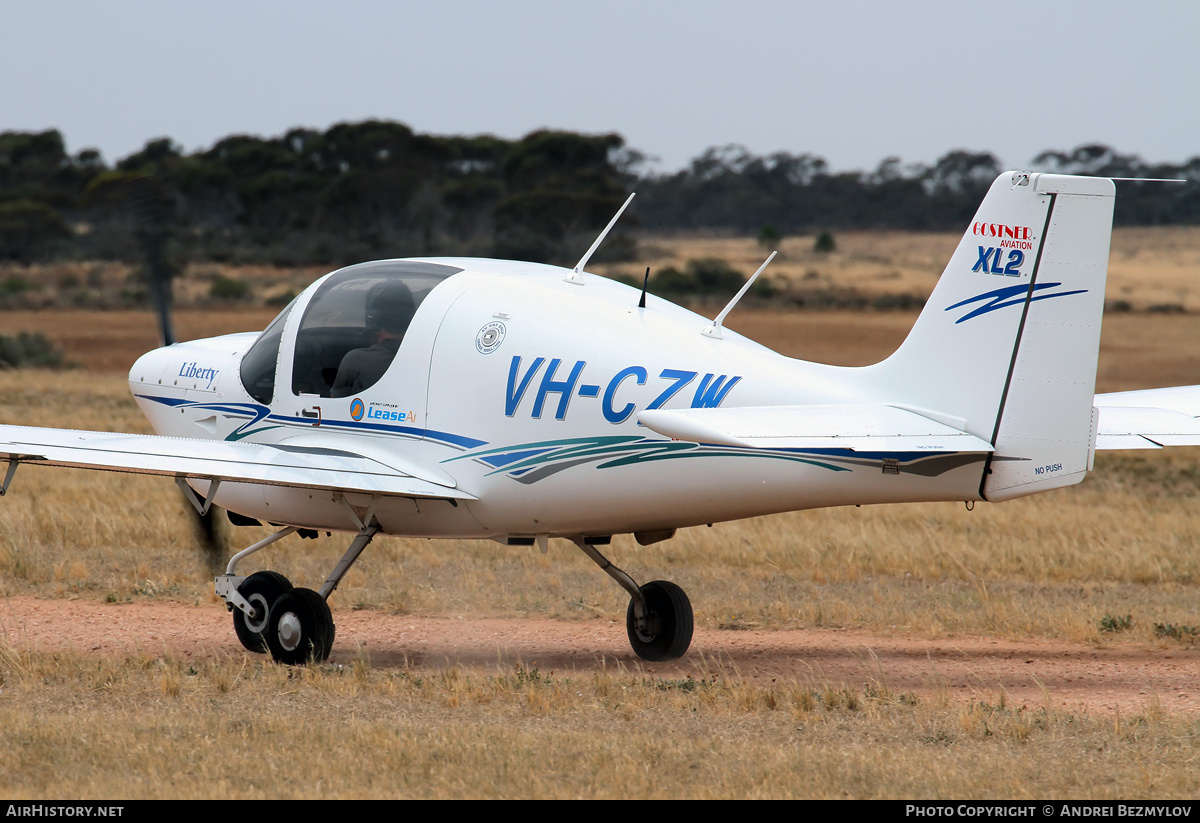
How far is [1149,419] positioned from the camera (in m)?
10.7

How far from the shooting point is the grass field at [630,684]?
7309 mm

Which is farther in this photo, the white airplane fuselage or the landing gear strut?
the landing gear strut

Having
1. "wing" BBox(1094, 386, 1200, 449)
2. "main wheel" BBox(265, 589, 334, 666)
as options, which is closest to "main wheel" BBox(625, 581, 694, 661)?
"main wheel" BBox(265, 589, 334, 666)

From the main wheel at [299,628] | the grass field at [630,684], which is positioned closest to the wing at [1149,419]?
the grass field at [630,684]

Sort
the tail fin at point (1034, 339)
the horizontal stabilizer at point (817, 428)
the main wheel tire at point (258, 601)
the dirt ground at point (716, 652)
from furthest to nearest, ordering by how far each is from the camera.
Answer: the main wheel tire at point (258, 601) → the dirt ground at point (716, 652) → the tail fin at point (1034, 339) → the horizontal stabilizer at point (817, 428)

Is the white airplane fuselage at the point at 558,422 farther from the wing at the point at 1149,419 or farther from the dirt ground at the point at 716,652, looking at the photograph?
the wing at the point at 1149,419

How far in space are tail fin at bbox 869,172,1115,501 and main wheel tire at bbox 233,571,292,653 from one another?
4.95m

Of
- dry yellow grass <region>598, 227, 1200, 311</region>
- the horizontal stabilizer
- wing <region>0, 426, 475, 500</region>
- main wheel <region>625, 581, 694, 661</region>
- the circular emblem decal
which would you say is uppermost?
the circular emblem decal

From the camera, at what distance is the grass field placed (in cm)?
731

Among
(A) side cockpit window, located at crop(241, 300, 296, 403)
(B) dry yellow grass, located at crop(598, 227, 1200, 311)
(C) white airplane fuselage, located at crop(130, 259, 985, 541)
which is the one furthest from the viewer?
(B) dry yellow grass, located at crop(598, 227, 1200, 311)

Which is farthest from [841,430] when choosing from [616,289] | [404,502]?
[404,502]

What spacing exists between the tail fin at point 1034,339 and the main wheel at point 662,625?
309 centimetres

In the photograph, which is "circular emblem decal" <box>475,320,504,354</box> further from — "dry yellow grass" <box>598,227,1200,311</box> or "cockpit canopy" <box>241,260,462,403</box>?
"dry yellow grass" <box>598,227,1200,311</box>

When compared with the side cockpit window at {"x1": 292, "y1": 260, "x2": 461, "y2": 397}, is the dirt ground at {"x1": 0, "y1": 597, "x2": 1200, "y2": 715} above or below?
below
